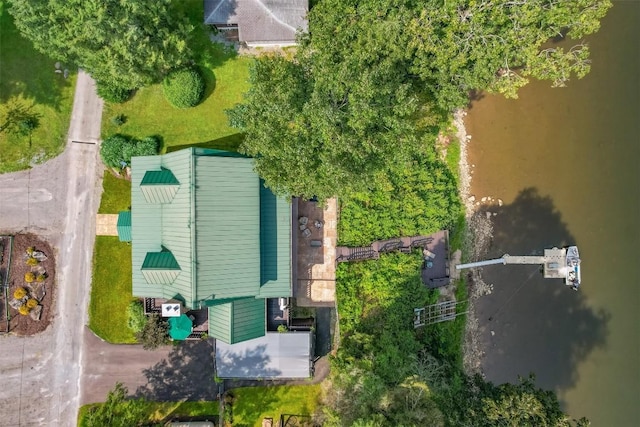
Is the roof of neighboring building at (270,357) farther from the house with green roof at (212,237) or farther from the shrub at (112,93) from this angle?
the shrub at (112,93)

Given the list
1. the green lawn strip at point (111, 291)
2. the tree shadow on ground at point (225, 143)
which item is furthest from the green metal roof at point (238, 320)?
the tree shadow on ground at point (225, 143)

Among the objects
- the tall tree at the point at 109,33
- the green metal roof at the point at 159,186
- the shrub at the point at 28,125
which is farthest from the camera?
the shrub at the point at 28,125

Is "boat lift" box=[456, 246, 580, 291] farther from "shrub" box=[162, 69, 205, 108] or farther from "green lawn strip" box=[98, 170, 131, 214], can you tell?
"green lawn strip" box=[98, 170, 131, 214]

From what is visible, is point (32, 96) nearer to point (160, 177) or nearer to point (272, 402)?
point (160, 177)

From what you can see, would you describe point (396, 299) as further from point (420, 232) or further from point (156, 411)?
point (156, 411)

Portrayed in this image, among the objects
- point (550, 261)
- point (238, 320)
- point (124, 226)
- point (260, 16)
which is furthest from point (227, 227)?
point (550, 261)

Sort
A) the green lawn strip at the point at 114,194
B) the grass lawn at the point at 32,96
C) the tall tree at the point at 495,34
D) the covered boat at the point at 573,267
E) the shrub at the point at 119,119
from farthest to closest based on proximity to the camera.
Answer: the covered boat at the point at 573,267, the green lawn strip at the point at 114,194, the grass lawn at the point at 32,96, the shrub at the point at 119,119, the tall tree at the point at 495,34
